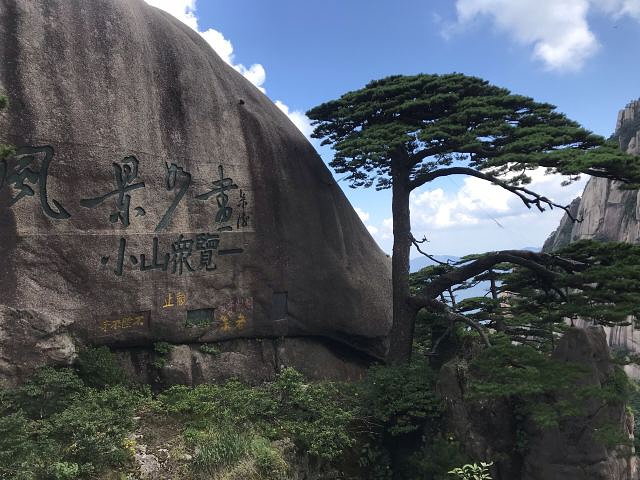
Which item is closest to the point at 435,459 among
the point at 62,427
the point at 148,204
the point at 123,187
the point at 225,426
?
the point at 225,426

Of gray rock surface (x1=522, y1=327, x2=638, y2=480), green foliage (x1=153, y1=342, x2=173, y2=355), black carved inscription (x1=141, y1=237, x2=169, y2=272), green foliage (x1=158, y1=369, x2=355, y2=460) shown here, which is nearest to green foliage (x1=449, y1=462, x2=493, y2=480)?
gray rock surface (x1=522, y1=327, x2=638, y2=480)

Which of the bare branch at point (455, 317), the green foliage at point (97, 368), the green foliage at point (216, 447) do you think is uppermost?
the bare branch at point (455, 317)

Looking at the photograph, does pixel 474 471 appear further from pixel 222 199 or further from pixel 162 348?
pixel 222 199

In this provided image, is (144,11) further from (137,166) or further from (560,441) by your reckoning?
(560,441)

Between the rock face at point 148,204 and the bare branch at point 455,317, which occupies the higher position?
the rock face at point 148,204

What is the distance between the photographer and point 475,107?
9.03 meters

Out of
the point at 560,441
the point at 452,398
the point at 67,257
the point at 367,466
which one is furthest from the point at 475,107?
the point at 67,257

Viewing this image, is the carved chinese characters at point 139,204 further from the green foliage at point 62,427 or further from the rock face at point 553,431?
the rock face at point 553,431

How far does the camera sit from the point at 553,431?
24.5ft

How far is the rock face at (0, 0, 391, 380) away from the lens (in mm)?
7391

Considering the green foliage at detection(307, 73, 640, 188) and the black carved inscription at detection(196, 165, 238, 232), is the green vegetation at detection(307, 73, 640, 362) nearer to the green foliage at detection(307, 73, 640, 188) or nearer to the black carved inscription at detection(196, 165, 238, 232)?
the green foliage at detection(307, 73, 640, 188)

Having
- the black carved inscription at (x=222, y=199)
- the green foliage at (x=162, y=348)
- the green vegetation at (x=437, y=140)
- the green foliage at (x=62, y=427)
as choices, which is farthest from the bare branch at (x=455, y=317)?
the green foliage at (x=62, y=427)

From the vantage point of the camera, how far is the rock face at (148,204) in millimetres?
7391

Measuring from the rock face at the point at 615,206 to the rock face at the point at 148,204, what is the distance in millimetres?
32054
